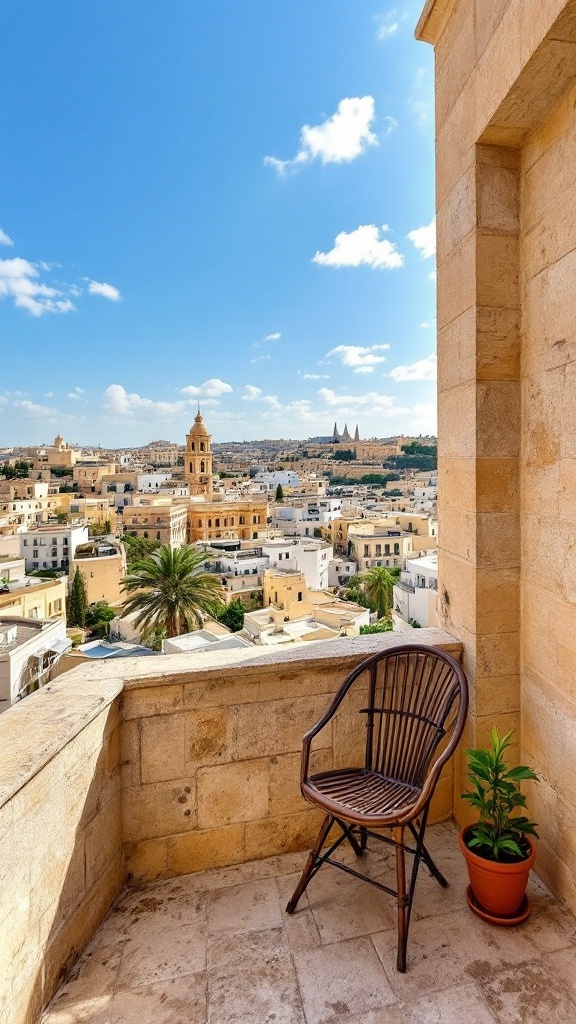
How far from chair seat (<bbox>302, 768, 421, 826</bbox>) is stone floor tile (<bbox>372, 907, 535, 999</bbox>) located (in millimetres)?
394

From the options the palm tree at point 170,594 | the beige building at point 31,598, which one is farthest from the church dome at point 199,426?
the palm tree at point 170,594

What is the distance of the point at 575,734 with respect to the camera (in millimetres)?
1522

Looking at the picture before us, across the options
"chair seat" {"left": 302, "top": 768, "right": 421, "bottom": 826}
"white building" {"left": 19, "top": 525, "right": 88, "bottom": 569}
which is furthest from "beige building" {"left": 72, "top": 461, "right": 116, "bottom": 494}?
"chair seat" {"left": 302, "top": 768, "right": 421, "bottom": 826}

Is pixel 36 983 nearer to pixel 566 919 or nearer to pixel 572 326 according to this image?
pixel 566 919

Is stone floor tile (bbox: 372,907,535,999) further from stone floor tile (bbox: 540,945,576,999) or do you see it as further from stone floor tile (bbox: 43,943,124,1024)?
stone floor tile (bbox: 43,943,124,1024)

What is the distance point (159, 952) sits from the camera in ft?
4.71

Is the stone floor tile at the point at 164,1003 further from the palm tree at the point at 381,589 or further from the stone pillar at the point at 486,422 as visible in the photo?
the palm tree at the point at 381,589

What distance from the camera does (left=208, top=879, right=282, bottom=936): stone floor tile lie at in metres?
1.53

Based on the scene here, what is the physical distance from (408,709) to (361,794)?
36 cm

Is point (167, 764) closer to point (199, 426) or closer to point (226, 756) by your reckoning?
point (226, 756)

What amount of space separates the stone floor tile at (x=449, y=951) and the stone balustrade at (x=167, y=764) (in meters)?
0.49

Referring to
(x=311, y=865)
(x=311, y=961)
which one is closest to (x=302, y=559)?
(x=311, y=865)

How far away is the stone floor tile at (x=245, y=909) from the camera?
1527mm

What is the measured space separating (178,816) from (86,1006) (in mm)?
526
